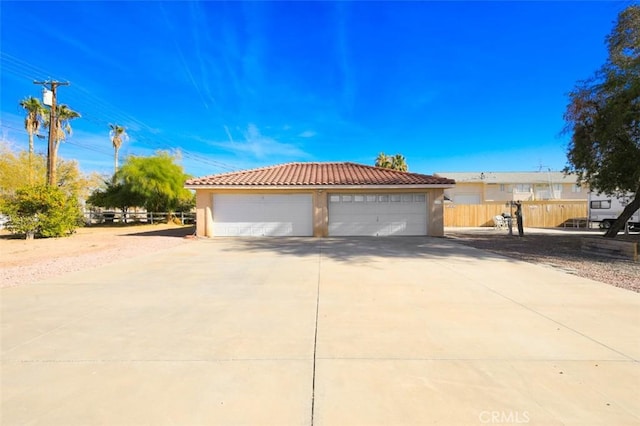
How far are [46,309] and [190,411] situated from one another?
3884mm

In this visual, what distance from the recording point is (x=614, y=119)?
1020cm

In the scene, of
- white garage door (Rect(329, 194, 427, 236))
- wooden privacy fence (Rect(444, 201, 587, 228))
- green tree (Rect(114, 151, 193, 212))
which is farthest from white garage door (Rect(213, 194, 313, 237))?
wooden privacy fence (Rect(444, 201, 587, 228))

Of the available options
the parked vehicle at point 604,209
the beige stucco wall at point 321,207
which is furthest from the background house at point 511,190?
the beige stucco wall at point 321,207

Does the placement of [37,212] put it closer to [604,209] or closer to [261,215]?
[261,215]

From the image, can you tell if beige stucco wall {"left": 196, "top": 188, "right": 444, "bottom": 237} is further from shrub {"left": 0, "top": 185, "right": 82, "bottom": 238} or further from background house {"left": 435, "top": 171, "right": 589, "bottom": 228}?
background house {"left": 435, "top": 171, "right": 589, "bottom": 228}

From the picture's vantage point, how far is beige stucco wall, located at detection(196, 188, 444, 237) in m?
15.4

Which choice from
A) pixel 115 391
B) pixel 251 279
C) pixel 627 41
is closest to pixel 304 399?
pixel 115 391

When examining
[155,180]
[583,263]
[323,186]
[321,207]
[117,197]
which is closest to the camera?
[583,263]

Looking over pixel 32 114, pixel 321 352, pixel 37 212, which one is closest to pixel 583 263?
pixel 321 352

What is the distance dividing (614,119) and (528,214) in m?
17.9

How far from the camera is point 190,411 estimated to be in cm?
240

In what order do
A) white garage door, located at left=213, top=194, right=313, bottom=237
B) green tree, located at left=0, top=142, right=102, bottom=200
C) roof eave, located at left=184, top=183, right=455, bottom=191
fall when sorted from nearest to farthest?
roof eave, located at left=184, top=183, right=455, bottom=191, white garage door, located at left=213, top=194, right=313, bottom=237, green tree, located at left=0, top=142, right=102, bottom=200

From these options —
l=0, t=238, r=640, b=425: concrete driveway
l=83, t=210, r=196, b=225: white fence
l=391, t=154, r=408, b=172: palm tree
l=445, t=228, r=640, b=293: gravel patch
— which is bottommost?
l=0, t=238, r=640, b=425: concrete driveway

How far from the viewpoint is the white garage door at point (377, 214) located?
51.1 feet
